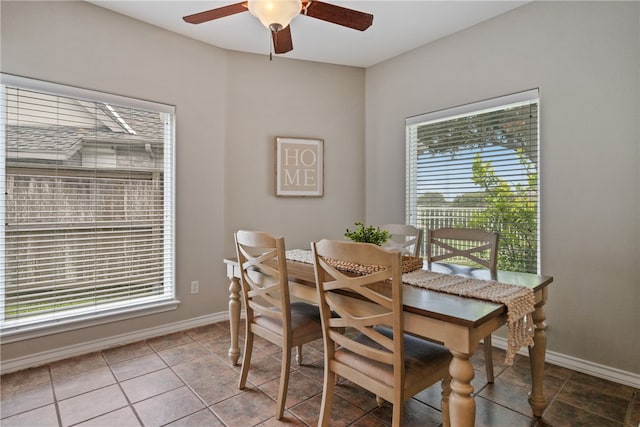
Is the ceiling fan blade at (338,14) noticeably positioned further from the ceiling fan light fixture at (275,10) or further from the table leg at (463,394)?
the table leg at (463,394)

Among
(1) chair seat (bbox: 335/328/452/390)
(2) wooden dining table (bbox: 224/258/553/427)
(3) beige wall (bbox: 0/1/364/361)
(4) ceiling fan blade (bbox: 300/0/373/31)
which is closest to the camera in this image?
(2) wooden dining table (bbox: 224/258/553/427)

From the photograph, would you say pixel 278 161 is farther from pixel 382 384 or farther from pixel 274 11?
pixel 382 384

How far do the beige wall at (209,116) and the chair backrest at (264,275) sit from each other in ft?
4.08

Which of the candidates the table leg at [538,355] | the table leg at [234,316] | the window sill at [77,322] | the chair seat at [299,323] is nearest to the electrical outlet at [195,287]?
the window sill at [77,322]

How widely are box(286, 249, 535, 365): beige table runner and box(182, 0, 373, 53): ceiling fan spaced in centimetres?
155

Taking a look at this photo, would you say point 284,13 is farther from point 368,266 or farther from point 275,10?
point 368,266

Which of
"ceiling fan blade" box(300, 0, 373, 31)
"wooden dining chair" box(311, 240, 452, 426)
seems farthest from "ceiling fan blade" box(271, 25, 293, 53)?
"wooden dining chair" box(311, 240, 452, 426)

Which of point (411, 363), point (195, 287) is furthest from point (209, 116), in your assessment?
point (411, 363)

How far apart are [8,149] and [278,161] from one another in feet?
6.89

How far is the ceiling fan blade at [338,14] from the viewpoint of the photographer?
1.90m

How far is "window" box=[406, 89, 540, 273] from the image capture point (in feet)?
8.65

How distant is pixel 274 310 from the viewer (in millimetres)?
2020

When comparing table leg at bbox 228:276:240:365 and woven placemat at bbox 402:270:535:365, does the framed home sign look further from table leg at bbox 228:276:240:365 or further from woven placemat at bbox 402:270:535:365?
woven placemat at bbox 402:270:535:365

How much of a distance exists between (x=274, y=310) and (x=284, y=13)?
167 cm
